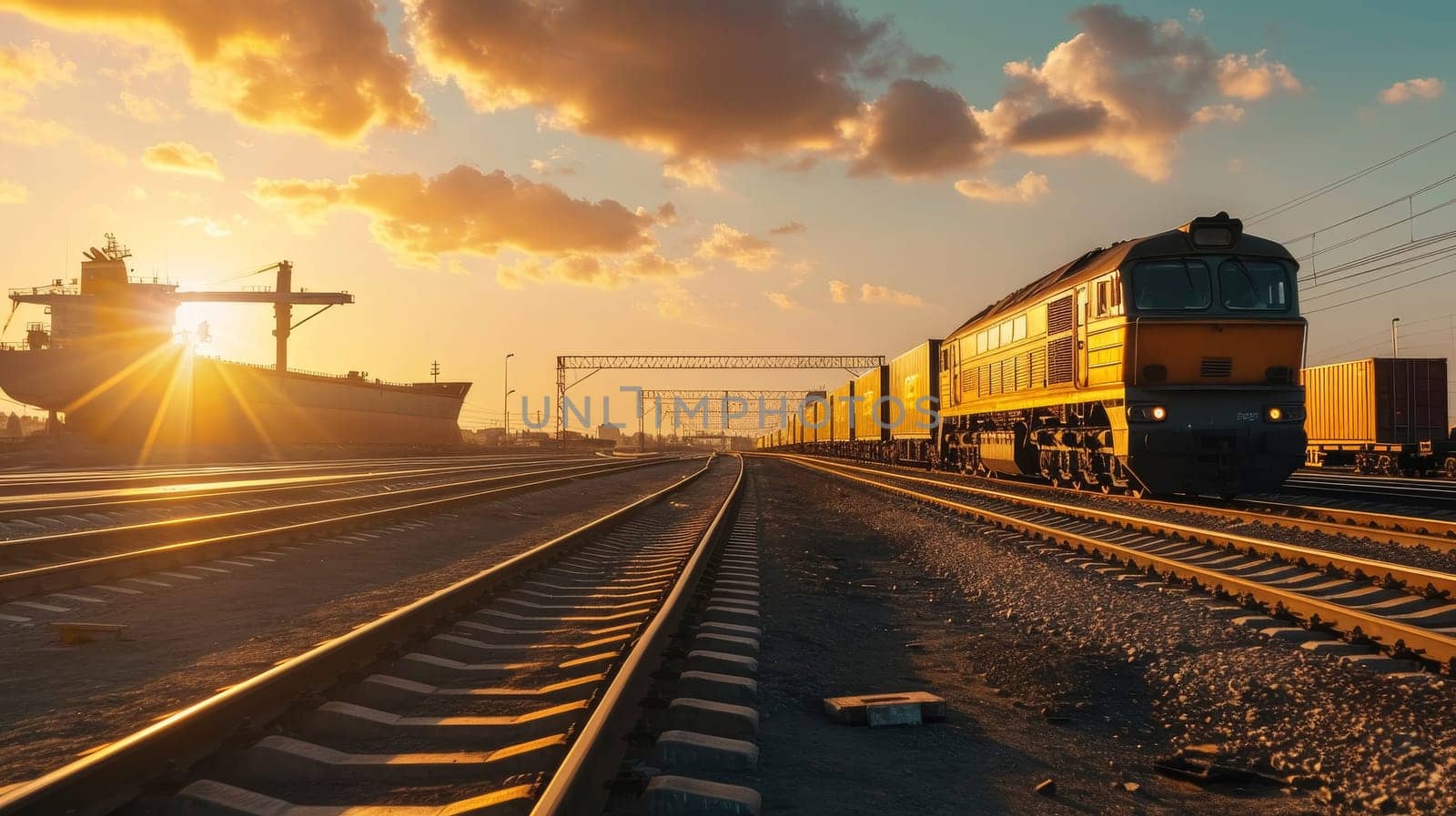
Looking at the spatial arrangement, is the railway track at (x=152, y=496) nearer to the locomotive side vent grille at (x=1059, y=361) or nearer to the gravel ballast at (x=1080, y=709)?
the gravel ballast at (x=1080, y=709)

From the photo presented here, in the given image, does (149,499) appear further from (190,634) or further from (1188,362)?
(1188,362)

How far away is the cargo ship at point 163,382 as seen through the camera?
54.7 metres

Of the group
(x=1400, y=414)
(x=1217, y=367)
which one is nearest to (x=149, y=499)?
(x=1217, y=367)

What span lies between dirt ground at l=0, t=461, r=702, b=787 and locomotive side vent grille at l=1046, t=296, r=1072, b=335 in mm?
9136

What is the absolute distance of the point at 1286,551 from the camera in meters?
8.30

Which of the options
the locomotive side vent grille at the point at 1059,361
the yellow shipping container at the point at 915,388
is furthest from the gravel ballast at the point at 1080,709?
the yellow shipping container at the point at 915,388

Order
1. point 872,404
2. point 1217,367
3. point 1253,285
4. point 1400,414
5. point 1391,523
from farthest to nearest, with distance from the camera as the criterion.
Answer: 1. point 872,404
2. point 1400,414
3. point 1253,285
4. point 1217,367
5. point 1391,523

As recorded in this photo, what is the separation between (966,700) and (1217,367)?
9.83 meters

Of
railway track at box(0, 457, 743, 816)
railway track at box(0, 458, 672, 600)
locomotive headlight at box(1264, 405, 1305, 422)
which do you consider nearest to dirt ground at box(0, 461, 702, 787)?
railway track at box(0, 458, 672, 600)

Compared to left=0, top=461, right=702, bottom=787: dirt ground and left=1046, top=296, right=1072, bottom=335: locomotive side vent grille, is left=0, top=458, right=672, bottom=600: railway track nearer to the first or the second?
left=0, top=461, right=702, bottom=787: dirt ground

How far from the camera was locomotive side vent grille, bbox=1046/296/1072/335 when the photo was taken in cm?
1524

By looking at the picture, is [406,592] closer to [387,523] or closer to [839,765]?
[839,765]

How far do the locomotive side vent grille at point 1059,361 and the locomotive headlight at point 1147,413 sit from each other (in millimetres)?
2296

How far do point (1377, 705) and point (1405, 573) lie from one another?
291cm
